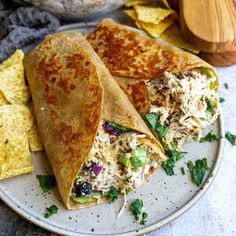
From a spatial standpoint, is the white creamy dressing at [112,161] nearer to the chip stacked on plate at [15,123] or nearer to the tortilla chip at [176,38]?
the chip stacked on plate at [15,123]

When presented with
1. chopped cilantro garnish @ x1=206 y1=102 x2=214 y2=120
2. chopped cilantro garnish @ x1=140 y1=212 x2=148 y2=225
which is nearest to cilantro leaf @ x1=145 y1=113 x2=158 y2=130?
chopped cilantro garnish @ x1=206 y1=102 x2=214 y2=120

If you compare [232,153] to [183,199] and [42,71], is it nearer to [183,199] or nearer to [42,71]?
[183,199]

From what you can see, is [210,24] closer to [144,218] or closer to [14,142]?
[144,218]


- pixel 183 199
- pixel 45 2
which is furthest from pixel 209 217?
pixel 45 2

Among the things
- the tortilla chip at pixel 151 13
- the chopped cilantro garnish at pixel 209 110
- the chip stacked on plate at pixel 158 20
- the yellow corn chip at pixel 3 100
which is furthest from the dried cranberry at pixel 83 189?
the tortilla chip at pixel 151 13

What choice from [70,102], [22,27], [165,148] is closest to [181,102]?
[165,148]
